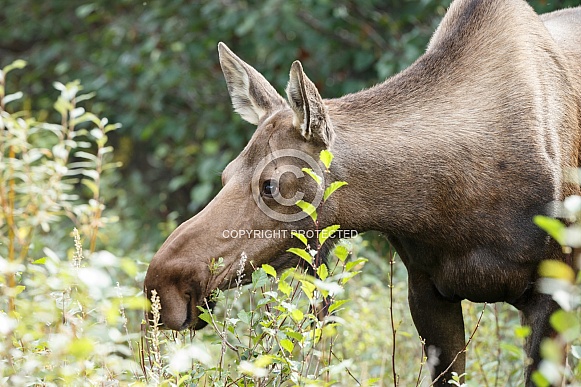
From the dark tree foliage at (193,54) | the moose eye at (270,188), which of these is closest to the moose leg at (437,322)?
the moose eye at (270,188)

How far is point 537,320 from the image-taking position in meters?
3.54

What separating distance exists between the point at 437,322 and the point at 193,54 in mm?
5039

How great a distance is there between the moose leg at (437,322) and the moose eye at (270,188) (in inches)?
34.1

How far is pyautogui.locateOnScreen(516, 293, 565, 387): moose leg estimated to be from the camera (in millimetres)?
3504

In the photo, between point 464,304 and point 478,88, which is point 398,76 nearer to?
point 478,88

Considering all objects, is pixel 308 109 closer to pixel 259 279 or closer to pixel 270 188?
pixel 270 188

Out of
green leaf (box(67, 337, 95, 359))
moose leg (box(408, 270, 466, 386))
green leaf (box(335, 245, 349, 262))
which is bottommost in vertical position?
moose leg (box(408, 270, 466, 386))

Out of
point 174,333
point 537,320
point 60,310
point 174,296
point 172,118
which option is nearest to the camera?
point 60,310

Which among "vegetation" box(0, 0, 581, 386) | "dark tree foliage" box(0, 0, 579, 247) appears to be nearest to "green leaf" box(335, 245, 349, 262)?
"vegetation" box(0, 0, 581, 386)

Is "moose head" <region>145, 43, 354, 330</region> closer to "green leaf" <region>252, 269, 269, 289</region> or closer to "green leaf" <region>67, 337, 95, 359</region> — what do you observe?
"green leaf" <region>252, 269, 269, 289</region>

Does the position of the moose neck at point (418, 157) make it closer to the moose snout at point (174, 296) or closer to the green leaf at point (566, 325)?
the moose snout at point (174, 296)

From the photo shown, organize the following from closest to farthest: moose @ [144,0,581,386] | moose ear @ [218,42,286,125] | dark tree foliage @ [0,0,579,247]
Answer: moose @ [144,0,581,386]
moose ear @ [218,42,286,125]
dark tree foliage @ [0,0,579,247]

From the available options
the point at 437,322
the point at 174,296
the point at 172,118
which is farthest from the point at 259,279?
the point at 172,118

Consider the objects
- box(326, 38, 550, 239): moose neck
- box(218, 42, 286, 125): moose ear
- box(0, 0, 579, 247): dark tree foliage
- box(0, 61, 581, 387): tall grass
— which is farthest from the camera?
box(0, 0, 579, 247): dark tree foliage
